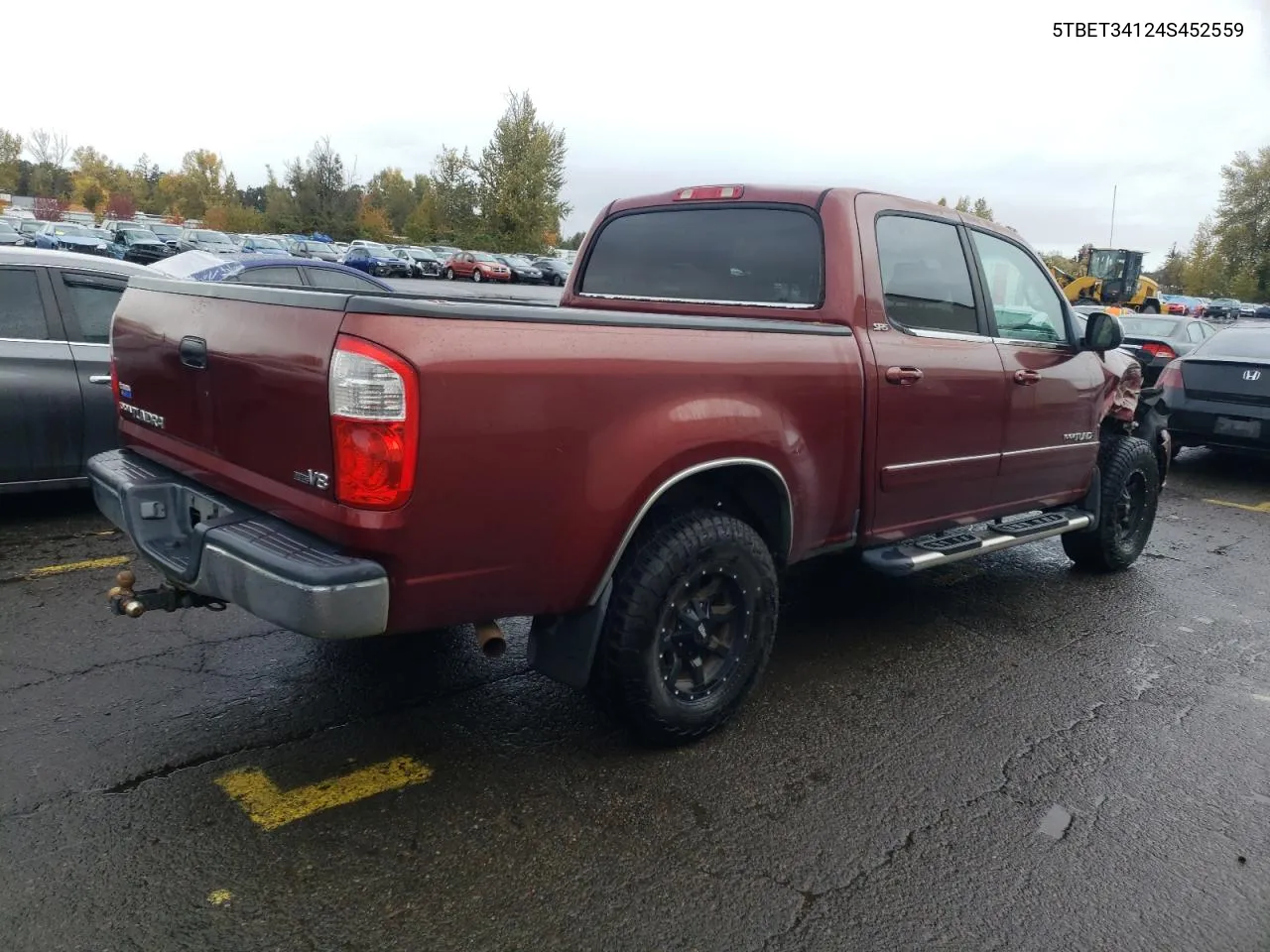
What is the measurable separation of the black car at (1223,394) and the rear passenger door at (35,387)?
347 inches

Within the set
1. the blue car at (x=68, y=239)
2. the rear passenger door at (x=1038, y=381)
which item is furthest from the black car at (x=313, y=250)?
the rear passenger door at (x=1038, y=381)

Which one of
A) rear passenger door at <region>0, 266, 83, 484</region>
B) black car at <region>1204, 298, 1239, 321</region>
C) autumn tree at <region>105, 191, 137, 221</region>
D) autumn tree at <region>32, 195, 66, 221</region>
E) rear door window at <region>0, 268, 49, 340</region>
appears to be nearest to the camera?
rear passenger door at <region>0, 266, 83, 484</region>

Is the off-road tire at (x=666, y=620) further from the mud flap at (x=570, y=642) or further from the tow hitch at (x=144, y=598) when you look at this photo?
the tow hitch at (x=144, y=598)

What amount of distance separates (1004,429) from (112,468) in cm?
380

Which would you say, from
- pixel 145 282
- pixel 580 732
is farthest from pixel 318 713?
pixel 145 282

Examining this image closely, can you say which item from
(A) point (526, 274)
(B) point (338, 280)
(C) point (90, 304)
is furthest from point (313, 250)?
(C) point (90, 304)

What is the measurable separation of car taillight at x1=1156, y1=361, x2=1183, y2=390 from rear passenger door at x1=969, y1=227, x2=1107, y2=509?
507 cm

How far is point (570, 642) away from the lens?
3.15 metres

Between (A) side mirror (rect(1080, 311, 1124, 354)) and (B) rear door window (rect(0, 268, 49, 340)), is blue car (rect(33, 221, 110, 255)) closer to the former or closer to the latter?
(B) rear door window (rect(0, 268, 49, 340))

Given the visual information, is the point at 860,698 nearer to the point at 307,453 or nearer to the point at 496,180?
the point at 307,453

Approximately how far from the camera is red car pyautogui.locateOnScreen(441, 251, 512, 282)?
4409cm

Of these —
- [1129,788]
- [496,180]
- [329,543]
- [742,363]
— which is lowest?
[1129,788]

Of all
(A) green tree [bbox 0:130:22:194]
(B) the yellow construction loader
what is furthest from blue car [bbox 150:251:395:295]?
(A) green tree [bbox 0:130:22:194]

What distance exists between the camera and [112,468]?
3514 millimetres
